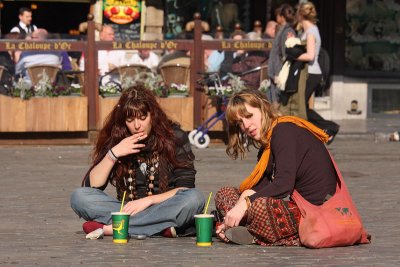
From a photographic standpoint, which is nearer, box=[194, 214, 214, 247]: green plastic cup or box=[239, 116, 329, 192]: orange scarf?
box=[194, 214, 214, 247]: green plastic cup

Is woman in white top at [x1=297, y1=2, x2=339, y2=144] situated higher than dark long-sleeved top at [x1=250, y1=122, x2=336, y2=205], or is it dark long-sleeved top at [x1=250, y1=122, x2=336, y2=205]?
woman in white top at [x1=297, y1=2, x2=339, y2=144]

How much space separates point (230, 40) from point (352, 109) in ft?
14.4

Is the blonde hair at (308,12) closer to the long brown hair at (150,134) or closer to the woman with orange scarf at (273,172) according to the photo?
the long brown hair at (150,134)

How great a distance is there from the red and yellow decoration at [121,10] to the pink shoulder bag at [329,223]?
480 inches

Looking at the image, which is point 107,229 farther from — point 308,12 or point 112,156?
point 308,12

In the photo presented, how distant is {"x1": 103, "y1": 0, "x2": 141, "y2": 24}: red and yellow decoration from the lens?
20.5 metres

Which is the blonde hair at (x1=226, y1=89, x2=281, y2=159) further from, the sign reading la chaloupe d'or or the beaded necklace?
the sign reading la chaloupe d'or

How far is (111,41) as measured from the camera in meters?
16.6

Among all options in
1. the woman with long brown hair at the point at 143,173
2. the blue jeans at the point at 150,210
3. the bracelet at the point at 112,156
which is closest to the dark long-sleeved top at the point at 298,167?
the blue jeans at the point at 150,210

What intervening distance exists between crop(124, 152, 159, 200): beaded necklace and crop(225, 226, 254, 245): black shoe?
708 mm

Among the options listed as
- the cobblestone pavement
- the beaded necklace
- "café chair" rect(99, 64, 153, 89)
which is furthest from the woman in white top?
the beaded necklace

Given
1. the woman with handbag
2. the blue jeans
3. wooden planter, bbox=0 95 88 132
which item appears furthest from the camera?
wooden planter, bbox=0 95 88 132

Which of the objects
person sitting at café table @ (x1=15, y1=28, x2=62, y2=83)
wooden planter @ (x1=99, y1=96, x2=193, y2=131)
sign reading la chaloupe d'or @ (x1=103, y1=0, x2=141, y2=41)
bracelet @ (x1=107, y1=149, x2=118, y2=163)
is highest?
sign reading la chaloupe d'or @ (x1=103, y1=0, x2=141, y2=41)

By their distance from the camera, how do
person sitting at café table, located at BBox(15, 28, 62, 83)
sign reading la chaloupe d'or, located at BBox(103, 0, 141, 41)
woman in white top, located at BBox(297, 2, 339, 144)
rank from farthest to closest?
sign reading la chaloupe d'or, located at BBox(103, 0, 141, 41)
person sitting at café table, located at BBox(15, 28, 62, 83)
woman in white top, located at BBox(297, 2, 339, 144)
